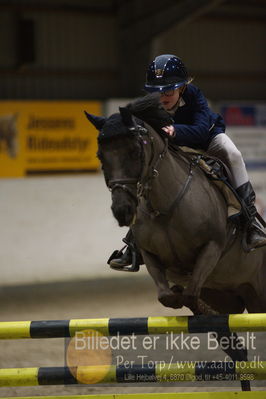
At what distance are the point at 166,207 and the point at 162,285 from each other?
407 millimetres

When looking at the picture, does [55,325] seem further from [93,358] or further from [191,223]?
[93,358]

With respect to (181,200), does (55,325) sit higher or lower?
lower

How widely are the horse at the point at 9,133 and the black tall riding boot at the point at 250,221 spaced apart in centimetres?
569

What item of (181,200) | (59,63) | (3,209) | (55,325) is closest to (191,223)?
(181,200)

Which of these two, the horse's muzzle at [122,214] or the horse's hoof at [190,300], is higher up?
the horse's muzzle at [122,214]

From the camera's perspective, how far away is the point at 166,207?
357 cm

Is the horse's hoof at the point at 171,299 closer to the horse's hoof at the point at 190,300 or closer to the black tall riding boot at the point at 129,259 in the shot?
the horse's hoof at the point at 190,300

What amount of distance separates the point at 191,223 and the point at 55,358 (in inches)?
101

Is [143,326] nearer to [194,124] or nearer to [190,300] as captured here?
[190,300]

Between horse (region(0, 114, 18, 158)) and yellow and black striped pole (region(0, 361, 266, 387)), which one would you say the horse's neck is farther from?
horse (region(0, 114, 18, 158))

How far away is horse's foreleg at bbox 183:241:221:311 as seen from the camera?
3.48 metres

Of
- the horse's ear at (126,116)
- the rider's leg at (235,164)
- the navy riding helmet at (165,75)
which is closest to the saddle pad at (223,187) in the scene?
the rider's leg at (235,164)

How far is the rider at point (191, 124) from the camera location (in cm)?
378

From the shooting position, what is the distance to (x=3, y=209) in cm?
923
